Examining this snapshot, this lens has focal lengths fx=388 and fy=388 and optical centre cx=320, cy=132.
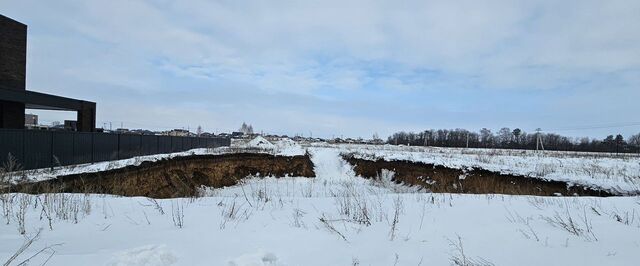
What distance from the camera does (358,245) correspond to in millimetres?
5121

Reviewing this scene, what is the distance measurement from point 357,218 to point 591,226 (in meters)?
3.36

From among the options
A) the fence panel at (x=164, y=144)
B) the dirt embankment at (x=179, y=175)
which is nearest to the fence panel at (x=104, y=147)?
the dirt embankment at (x=179, y=175)

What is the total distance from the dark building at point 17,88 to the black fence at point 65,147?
18.4ft

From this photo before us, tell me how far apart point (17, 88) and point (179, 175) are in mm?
15029

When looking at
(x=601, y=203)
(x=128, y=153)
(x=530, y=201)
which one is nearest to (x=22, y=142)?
(x=128, y=153)

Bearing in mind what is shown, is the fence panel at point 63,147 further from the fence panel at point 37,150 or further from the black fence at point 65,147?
the fence panel at point 37,150

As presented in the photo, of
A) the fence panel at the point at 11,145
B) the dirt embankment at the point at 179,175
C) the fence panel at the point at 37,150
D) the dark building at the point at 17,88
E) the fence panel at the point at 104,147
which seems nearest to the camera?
the dirt embankment at the point at 179,175

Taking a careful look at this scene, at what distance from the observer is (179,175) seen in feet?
77.3

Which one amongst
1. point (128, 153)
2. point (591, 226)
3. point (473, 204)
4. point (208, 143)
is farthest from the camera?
point (208, 143)

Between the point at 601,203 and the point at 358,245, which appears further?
the point at 601,203

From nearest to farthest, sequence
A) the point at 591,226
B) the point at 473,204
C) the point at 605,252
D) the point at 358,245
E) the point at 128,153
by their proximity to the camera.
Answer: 1. the point at 605,252
2. the point at 358,245
3. the point at 591,226
4. the point at 473,204
5. the point at 128,153

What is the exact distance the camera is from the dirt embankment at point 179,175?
13.9m

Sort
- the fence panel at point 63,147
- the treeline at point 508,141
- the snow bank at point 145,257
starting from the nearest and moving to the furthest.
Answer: the snow bank at point 145,257 → the fence panel at point 63,147 → the treeline at point 508,141

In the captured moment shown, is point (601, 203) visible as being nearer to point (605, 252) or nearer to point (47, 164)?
point (605, 252)
